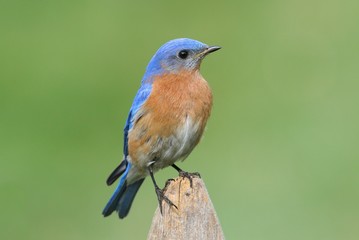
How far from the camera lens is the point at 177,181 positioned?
575cm

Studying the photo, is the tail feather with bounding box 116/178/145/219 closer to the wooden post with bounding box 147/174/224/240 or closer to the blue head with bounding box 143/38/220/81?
the blue head with bounding box 143/38/220/81

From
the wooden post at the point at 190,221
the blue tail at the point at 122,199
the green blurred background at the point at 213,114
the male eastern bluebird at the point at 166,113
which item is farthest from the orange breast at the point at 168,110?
the green blurred background at the point at 213,114

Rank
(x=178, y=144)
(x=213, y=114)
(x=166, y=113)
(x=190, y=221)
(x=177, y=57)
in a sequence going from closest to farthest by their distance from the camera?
(x=190, y=221) → (x=166, y=113) → (x=178, y=144) → (x=177, y=57) → (x=213, y=114)

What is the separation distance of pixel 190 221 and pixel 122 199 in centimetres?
234

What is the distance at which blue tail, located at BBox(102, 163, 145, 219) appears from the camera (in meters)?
7.50

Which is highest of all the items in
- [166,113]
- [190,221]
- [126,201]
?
[166,113]

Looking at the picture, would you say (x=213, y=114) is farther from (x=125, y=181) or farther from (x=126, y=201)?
(x=126, y=201)

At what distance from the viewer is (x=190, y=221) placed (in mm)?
5309

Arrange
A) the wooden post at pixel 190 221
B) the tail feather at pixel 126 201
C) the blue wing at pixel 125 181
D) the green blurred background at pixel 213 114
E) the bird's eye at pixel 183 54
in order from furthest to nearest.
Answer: the green blurred background at pixel 213 114 < the tail feather at pixel 126 201 < the bird's eye at pixel 183 54 < the blue wing at pixel 125 181 < the wooden post at pixel 190 221

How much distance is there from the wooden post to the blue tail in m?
2.11

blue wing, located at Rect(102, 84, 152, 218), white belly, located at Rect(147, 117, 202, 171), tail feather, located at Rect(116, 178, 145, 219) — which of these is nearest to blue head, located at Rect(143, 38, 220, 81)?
blue wing, located at Rect(102, 84, 152, 218)

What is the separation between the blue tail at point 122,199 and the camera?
750 centimetres

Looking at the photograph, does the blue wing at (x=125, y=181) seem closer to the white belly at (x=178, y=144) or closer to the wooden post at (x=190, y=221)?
the white belly at (x=178, y=144)

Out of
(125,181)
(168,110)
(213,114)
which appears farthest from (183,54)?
(213,114)
